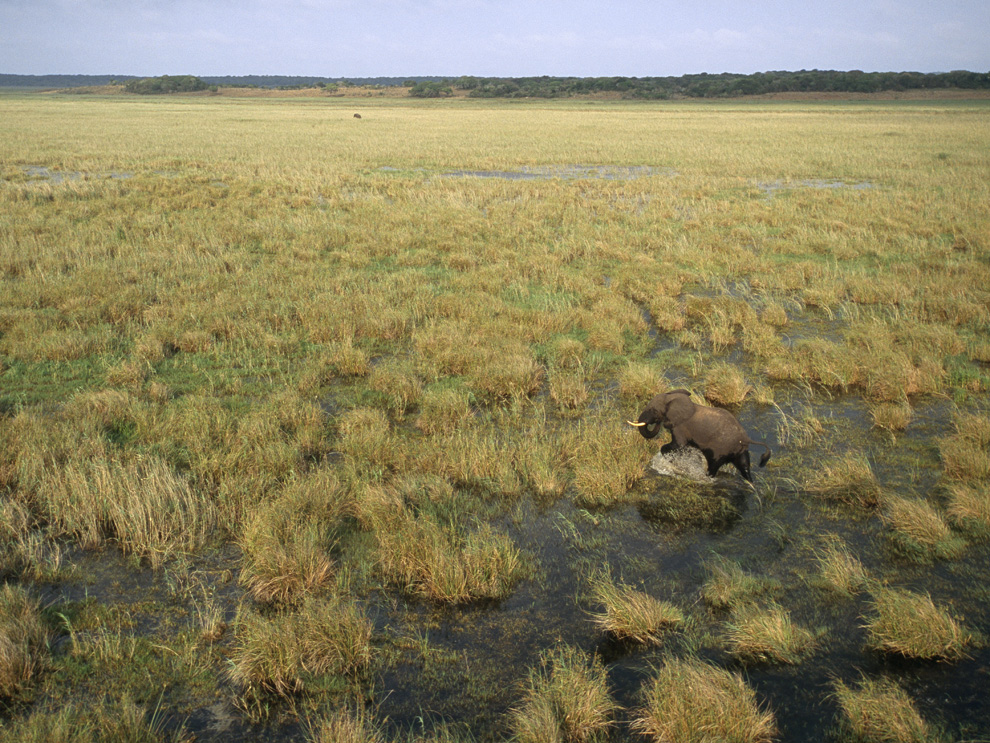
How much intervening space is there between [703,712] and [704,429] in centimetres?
310

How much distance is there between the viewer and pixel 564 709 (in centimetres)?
373

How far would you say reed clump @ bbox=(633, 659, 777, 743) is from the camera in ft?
11.6

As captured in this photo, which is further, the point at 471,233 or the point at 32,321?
the point at 471,233

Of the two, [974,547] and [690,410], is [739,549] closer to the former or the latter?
[690,410]

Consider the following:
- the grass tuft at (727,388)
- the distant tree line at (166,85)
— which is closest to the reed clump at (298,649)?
the grass tuft at (727,388)

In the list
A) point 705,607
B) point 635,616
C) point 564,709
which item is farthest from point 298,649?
point 705,607

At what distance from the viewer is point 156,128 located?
50500 mm

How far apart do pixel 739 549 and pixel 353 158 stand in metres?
32.8

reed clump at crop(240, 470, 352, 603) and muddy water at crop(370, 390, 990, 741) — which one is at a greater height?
reed clump at crop(240, 470, 352, 603)

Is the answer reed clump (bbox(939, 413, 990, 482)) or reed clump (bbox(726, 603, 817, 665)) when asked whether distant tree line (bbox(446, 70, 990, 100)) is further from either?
reed clump (bbox(726, 603, 817, 665))

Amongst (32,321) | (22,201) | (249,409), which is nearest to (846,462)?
(249,409)

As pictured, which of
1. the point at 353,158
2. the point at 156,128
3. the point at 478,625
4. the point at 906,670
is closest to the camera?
the point at 906,670

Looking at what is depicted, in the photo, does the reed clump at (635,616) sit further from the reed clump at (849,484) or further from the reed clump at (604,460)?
the reed clump at (849,484)

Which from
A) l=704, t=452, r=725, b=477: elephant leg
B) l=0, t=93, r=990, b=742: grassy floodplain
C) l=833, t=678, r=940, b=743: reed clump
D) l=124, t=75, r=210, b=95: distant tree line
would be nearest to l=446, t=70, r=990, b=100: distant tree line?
l=124, t=75, r=210, b=95: distant tree line
